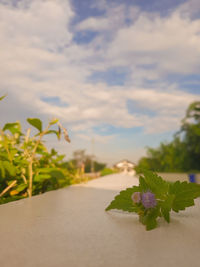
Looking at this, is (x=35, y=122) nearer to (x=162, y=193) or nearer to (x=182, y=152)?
(x=162, y=193)

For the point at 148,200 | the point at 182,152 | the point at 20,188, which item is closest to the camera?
the point at 148,200

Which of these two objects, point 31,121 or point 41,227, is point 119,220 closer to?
point 41,227

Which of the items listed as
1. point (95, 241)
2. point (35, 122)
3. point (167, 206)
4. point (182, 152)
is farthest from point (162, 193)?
point (182, 152)

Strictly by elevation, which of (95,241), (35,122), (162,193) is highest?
(35,122)

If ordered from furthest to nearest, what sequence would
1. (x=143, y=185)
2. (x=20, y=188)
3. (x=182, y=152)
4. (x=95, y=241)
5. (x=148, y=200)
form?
(x=182, y=152), (x=20, y=188), (x=143, y=185), (x=148, y=200), (x=95, y=241)

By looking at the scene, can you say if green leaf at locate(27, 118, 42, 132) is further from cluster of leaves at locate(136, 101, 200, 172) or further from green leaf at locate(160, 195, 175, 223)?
cluster of leaves at locate(136, 101, 200, 172)

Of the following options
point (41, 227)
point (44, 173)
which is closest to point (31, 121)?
point (44, 173)

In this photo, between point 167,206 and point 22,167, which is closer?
point 167,206

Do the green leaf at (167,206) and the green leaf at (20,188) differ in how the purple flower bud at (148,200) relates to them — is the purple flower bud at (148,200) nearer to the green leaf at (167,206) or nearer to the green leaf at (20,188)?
the green leaf at (167,206)

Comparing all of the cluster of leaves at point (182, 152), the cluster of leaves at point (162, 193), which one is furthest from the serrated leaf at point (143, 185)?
the cluster of leaves at point (182, 152)
